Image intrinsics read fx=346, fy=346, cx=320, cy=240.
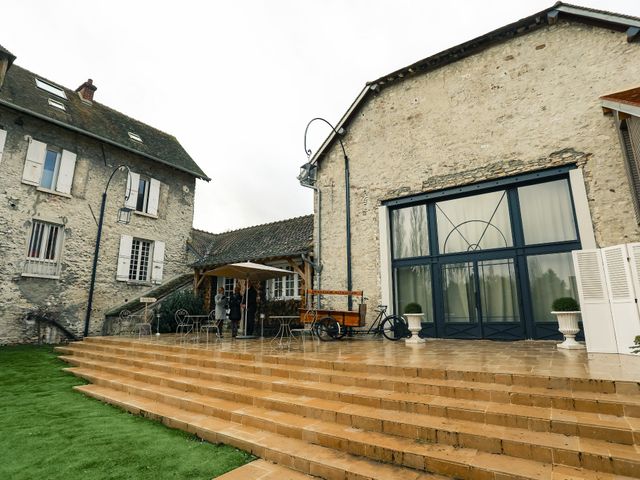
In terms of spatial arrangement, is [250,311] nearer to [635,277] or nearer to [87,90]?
[635,277]

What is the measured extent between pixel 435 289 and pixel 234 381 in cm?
553

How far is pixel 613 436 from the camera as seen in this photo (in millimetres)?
2879

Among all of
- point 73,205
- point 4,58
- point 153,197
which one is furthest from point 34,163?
point 153,197

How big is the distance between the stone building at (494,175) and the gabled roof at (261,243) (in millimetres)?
1770

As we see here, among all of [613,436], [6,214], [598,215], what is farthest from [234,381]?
[6,214]

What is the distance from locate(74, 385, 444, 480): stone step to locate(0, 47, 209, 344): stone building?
8548mm

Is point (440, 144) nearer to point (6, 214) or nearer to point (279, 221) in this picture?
point (279, 221)

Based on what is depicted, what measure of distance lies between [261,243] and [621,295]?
11.1 m

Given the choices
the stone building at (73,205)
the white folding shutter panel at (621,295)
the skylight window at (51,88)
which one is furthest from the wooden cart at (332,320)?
the skylight window at (51,88)

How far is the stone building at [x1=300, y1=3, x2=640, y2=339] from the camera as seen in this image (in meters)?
7.16

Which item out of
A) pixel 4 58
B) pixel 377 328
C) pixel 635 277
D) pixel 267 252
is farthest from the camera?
pixel 267 252

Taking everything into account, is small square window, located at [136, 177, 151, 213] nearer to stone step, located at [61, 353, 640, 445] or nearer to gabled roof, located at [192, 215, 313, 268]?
gabled roof, located at [192, 215, 313, 268]

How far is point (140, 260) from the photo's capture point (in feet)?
46.2

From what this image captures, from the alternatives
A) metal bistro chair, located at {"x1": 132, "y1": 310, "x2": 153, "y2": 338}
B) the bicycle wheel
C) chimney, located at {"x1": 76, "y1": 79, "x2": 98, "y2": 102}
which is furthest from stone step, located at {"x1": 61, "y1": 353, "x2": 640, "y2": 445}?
chimney, located at {"x1": 76, "y1": 79, "x2": 98, "y2": 102}
